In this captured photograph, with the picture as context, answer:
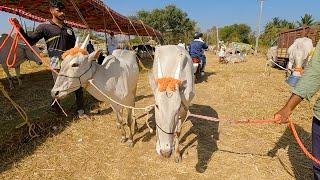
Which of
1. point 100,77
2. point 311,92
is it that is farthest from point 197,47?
point 311,92

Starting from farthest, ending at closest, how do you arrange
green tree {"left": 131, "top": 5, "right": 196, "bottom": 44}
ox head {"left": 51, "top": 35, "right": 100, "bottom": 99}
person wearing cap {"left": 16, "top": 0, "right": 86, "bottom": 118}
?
1. green tree {"left": 131, "top": 5, "right": 196, "bottom": 44}
2. person wearing cap {"left": 16, "top": 0, "right": 86, "bottom": 118}
3. ox head {"left": 51, "top": 35, "right": 100, "bottom": 99}

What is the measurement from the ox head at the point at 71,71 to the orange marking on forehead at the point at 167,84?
149cm

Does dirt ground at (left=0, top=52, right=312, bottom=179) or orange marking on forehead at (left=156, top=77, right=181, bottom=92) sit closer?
orange marking on forehead at (left=156, top=77, right=181, bottom=92)

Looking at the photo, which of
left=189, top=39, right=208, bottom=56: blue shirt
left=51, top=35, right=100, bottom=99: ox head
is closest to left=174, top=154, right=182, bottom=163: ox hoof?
left=51, top=35, right=100, bottom=99: ox head

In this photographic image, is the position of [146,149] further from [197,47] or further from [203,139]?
[197,47]

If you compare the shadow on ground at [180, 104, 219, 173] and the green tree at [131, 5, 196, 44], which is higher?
the green tree at [131, 5, 196, 44]

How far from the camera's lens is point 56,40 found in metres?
6.11

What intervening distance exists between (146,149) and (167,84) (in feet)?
7.40

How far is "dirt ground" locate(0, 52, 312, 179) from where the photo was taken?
4703mm

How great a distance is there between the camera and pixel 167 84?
11.9 feet

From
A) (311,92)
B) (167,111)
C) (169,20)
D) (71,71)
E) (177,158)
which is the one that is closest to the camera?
(311,92)

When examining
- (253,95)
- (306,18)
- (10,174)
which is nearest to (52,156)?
(10,174)

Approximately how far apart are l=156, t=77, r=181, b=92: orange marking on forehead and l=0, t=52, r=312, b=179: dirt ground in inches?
63.9

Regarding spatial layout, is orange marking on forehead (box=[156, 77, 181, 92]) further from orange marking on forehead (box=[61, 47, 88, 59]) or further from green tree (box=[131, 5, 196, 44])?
green tree (box=[131, 5, 196, 44])
